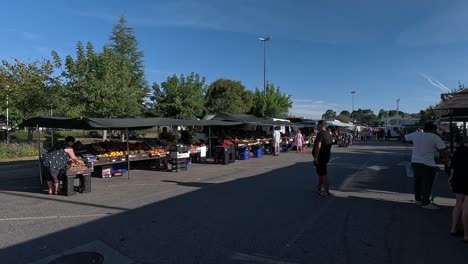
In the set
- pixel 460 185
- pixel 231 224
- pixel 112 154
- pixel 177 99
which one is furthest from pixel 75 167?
pixel 177 99

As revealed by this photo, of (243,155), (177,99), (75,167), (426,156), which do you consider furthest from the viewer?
(177,99)

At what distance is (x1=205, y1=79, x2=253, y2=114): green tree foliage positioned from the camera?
47031 millimetres

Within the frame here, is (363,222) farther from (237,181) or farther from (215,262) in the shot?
(237,181)

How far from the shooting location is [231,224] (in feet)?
21.3

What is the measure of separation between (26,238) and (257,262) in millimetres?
3744

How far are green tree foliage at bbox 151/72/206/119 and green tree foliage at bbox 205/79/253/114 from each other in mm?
13925

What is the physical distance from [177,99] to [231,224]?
79.0ft

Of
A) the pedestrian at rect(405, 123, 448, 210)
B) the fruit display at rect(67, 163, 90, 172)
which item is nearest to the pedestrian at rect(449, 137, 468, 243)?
A: the pedestrian at rect(405, 123, 448, 210)

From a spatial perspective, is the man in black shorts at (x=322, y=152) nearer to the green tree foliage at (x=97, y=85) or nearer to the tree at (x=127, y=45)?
the green tree foliage at (x=97, y=85)

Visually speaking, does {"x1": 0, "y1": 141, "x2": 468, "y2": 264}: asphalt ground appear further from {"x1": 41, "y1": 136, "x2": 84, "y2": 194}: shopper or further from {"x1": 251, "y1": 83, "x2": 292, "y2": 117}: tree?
{"x1": 251, "y1": 83, "x2": 292, "y2": 117}: tree

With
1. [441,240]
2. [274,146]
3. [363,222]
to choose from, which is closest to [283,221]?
[363,222]

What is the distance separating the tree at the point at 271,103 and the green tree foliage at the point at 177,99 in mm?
15292

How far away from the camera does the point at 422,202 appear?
788cm

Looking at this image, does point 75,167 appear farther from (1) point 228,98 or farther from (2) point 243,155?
(1) point 228,98
